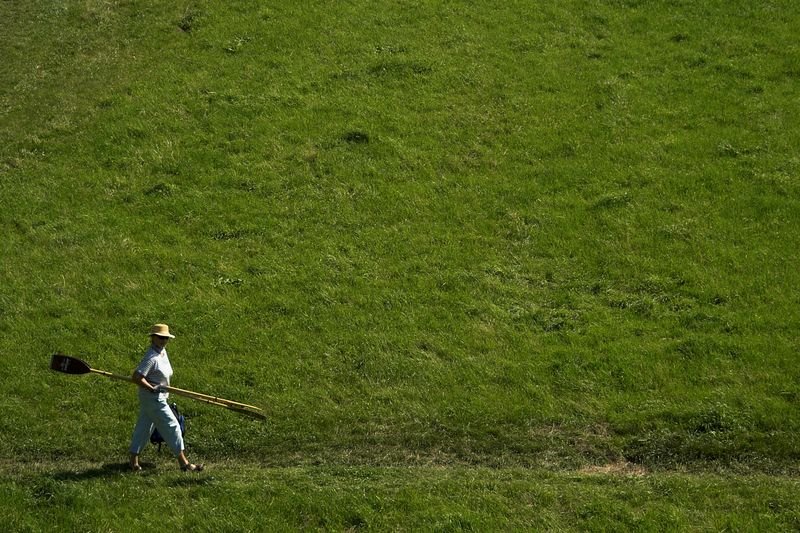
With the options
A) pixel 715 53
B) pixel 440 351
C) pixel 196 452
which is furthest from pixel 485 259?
pixel 715 53

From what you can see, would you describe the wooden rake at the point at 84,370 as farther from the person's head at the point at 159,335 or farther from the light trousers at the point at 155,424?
the person's head at the point at 159,335

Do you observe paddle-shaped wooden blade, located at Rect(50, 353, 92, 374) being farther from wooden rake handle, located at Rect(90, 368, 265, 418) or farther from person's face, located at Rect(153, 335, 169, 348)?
person's face, located at Rect(153, 335, 169, 348)

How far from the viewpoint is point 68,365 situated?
62.5 ft

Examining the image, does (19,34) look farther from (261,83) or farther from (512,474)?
(512,474)

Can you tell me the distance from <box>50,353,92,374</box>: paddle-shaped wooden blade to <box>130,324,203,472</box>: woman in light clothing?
0.99m

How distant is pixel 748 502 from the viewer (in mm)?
18000

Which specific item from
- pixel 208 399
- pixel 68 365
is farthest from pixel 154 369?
pixel 68 365

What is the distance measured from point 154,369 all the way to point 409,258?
821 centimetres

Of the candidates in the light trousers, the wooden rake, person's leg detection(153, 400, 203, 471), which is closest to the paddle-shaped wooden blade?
the wooden rake

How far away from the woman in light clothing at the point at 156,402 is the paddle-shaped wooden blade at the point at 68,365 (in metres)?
0.99

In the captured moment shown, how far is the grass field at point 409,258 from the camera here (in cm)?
A: 1908

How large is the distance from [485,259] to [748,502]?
9192 millimetres

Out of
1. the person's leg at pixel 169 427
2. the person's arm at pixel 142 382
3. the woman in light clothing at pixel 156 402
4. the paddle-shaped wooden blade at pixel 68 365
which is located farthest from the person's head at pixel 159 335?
the paddle-shaped wooden blade at pixel 68 365

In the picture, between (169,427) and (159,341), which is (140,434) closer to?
(169,427)
